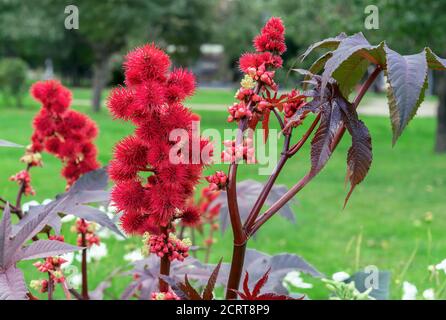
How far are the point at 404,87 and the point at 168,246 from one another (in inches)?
16.9

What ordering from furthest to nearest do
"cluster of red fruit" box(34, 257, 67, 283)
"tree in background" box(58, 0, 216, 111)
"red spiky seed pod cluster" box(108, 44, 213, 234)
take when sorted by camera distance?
"tree in background" box(58, 0, 216, 111) < "cluster of red fruit" box(34, 257, 67, 283) < "red spiky seed pod cluster" box(108, 44, 213, 234)

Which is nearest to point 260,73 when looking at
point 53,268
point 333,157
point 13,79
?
point 53,268

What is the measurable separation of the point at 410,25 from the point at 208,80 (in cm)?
4245

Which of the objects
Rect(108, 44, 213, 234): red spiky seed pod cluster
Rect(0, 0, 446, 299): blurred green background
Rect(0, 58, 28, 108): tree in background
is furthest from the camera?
Rect(0, 58, 28, 108): tree in background

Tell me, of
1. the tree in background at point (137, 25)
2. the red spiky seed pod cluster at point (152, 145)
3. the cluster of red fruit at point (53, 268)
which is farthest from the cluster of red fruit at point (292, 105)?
the tree in background at point (137, 25)

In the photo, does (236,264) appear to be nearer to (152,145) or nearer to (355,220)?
(152,145)

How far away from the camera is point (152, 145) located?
0.97 metres

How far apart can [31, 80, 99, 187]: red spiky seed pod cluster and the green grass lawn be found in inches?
29.0

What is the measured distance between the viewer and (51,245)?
3.48ft

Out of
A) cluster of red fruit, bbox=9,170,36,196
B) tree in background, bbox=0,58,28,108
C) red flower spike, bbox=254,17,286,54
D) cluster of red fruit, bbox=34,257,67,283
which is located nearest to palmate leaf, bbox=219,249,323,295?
cluster of red fruit, bbox=34,257,67,283

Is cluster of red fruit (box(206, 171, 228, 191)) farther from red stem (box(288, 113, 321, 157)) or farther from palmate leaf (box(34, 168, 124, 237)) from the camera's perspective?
palmate leaf (box(34, 168, 124, 237))

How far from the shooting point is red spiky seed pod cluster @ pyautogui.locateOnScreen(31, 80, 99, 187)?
5.31 feet

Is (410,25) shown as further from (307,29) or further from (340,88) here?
(340,88)

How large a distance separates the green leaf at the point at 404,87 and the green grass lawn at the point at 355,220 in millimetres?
1155
